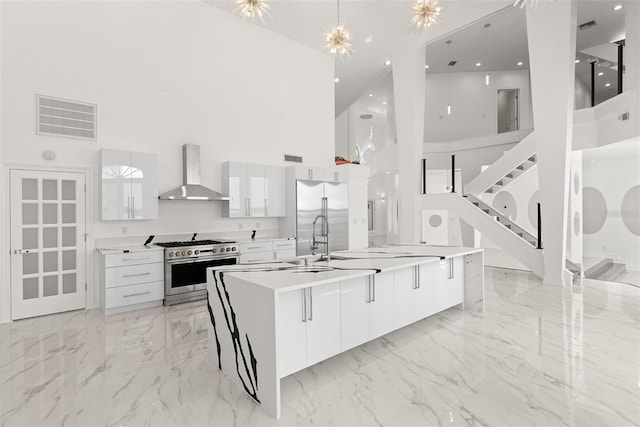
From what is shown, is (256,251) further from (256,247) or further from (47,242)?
(47,242)

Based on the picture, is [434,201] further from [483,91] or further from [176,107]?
Answer: [483,91]

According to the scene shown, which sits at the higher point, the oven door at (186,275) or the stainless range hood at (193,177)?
the stainless range hood at (193,177)

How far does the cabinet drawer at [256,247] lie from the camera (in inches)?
215

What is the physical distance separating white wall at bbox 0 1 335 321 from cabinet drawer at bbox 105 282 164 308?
94 centimetres

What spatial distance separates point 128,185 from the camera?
473 centimetres

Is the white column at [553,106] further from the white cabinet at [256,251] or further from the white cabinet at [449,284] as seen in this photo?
the white cabinet at [256,251]

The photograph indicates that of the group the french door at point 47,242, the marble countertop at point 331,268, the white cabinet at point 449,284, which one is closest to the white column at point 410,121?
the white cabinet at point 449,284

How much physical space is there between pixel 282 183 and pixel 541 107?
455 centimetres

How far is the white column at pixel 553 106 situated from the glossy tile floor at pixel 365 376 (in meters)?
1.80

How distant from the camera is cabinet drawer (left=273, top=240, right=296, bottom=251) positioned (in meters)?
5.89

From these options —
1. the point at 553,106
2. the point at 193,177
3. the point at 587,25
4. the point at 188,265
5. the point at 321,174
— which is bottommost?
the point at 188,265

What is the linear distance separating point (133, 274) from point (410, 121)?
595 centimetres

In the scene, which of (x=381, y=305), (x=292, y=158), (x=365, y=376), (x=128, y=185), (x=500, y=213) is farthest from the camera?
(x=500, y=213)

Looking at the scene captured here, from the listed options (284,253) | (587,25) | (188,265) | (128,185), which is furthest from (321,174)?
(587,25)
